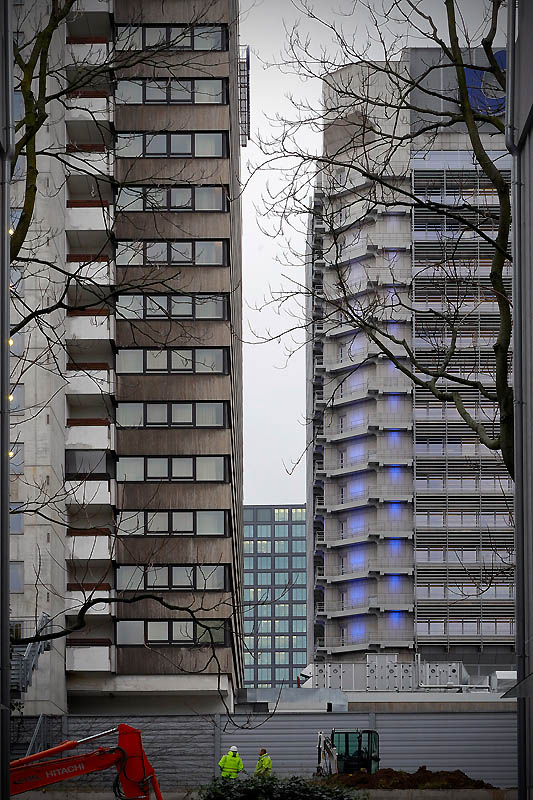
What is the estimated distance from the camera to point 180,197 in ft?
136

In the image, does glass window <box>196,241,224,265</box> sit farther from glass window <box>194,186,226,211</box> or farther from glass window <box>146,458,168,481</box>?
glass window <box>146,458,168,481</box>

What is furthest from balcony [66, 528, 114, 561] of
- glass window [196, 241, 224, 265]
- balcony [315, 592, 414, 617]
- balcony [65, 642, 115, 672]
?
balcony [315, 592, 414, 617]

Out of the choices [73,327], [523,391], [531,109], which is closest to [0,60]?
[531,109]

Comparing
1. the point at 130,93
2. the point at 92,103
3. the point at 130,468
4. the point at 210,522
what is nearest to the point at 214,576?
the point at 210,522

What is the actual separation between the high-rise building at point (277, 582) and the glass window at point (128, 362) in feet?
480

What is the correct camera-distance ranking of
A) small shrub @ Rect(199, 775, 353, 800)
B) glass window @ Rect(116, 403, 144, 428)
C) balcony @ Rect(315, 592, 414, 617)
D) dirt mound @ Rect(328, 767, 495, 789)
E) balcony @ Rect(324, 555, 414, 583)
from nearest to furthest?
small shrub @ Rect(199, 775, 353, 800), dirt mound @ Rect(328, 767, 495, 789), glass window @ Rect(116, 403, 144, 428), balcony @ Rect(315, 592, 414, 617), balcony @ Rect(324, 555, 414, 583)

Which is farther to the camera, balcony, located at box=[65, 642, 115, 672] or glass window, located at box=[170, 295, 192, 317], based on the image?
glass window, located at box=[170, 295, 192, 317]

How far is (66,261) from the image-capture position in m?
40.4

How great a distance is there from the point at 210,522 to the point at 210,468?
1710mm

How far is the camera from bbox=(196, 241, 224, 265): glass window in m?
41.0

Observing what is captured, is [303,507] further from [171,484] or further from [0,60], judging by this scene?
[0,60]

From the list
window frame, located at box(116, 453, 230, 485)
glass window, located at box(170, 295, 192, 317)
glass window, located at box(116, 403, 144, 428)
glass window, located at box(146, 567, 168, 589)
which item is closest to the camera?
glass window, located at box(146, 567, 168, 589)

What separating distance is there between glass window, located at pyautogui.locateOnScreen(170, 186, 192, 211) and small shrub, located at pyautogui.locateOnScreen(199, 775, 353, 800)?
2825 centimetres

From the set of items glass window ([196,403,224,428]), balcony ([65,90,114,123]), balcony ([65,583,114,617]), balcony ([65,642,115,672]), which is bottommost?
balcony ([65,642,115,672])
